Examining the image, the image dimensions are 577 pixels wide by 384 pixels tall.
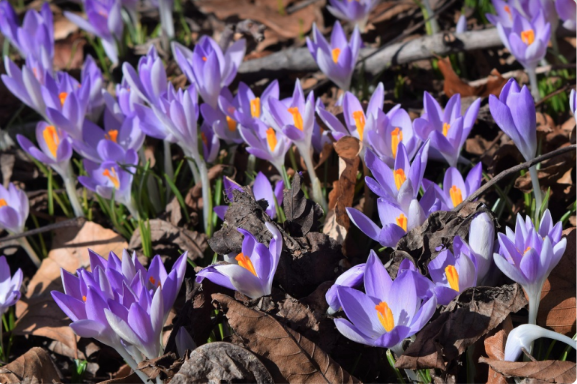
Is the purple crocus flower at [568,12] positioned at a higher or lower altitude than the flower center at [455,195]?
higher

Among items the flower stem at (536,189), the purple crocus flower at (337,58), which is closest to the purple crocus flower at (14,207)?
the purple crocus flower at (337,58)

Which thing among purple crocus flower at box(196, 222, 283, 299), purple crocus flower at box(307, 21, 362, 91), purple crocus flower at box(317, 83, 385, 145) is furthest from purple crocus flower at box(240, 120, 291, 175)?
purple crocus flower at box(196, 222, 283, 299)

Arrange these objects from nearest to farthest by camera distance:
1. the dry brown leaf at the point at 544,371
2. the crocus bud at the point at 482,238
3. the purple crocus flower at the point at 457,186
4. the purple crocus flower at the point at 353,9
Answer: the dry brown leaf at the point at 544,371 < the crocus bud at the point at 482,238 < the purple crocus flower at the point at 457,186 < the purple crocus flower at the point at 353,9

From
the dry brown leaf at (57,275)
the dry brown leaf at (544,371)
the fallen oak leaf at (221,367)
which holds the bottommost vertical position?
the dry brown leaf at (57,275)

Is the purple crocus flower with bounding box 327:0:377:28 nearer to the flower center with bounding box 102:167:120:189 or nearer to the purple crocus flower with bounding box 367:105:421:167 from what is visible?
the purple crocus flower with bounding box 367:105:421:167

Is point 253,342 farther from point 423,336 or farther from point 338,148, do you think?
point 338,148

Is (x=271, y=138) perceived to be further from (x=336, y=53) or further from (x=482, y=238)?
(x=482, y=238)

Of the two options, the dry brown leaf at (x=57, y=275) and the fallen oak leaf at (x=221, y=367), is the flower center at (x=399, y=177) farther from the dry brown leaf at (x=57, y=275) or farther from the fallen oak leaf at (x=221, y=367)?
the dry brown leaf at (x=57, y=275)
